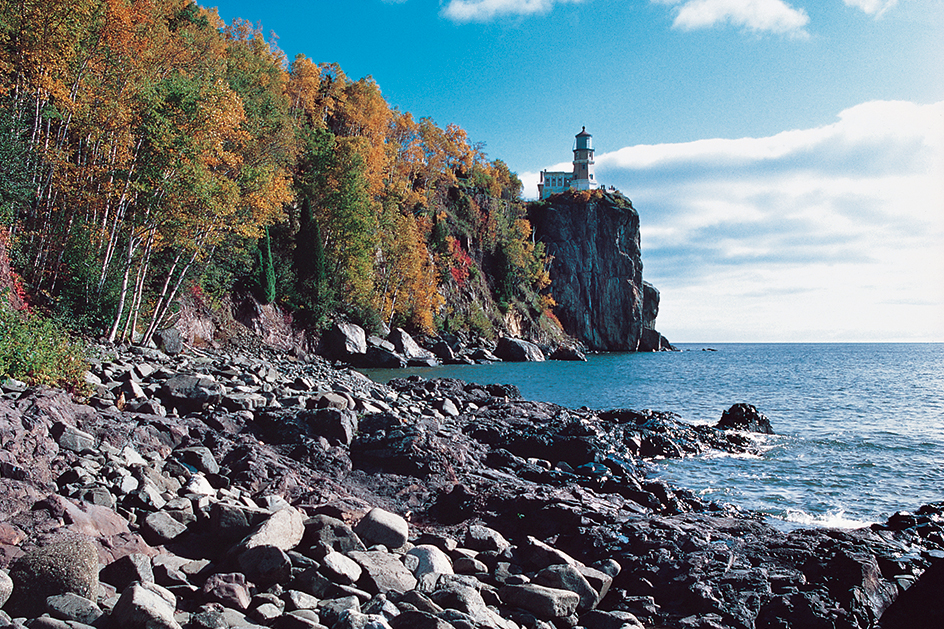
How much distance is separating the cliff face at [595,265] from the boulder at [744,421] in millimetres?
68060

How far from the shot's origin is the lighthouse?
111 metres

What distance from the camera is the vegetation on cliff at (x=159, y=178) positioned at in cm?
1684

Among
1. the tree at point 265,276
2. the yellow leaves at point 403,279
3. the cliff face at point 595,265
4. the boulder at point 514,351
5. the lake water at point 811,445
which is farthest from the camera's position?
the cliff face at point 595,265

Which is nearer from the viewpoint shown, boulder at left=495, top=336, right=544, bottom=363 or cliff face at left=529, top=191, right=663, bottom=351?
boulder at left=495, top=336, right=544, bottom=363

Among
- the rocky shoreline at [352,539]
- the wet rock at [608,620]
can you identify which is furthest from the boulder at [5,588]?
the wet rock at [608,620]

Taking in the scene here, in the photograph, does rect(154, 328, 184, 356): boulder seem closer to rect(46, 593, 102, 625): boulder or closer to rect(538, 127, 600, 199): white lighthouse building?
rect(46, 593, 102, 625): boulder

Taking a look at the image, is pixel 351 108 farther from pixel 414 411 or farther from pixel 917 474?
pixel 917 474

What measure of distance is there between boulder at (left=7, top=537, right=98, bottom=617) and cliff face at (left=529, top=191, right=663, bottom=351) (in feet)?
287

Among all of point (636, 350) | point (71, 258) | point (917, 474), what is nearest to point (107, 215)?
point (71, 258)

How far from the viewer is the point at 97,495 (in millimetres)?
5609

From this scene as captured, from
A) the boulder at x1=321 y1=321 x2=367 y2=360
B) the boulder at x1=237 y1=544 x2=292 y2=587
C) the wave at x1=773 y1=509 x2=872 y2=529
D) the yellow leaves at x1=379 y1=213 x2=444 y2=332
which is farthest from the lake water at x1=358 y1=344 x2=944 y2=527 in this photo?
the yellow leaves at x1=379 y1=213 x2=444 y2=332

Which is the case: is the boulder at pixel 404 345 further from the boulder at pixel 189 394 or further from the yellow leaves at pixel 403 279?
the boulder at pixel 189 394

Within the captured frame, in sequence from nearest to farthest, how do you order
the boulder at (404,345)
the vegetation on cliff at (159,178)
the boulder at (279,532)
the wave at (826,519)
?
the boulder at (279,532) < the wave at (826,519) < the vegetation on cliff at (159,178) < the boulder at (404,345)

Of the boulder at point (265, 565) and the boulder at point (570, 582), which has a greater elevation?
the boulder at point (265, 565)
